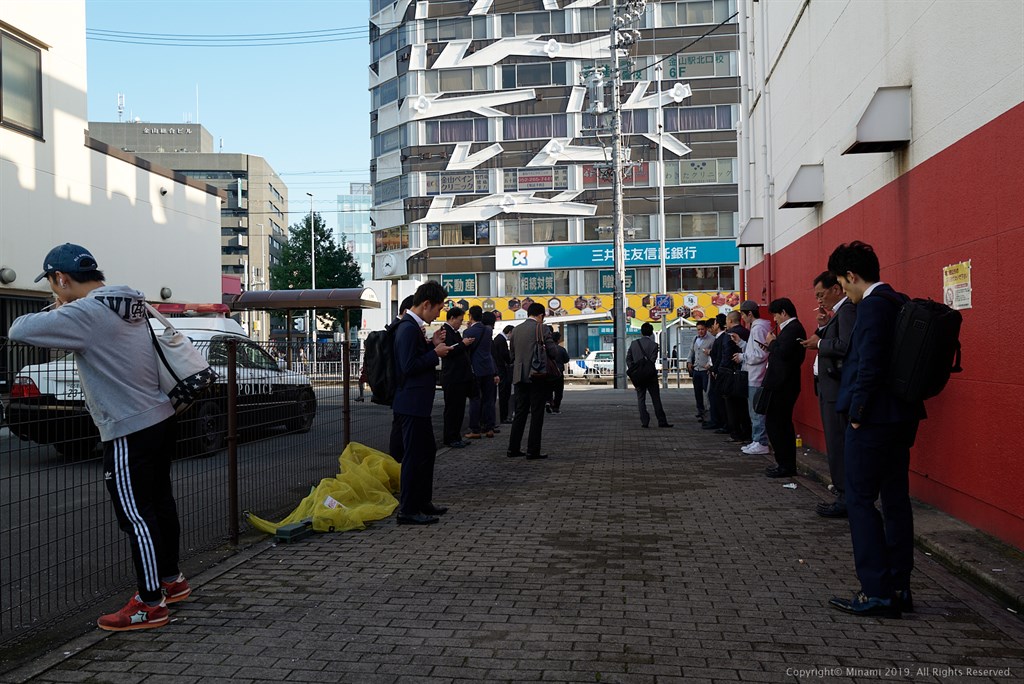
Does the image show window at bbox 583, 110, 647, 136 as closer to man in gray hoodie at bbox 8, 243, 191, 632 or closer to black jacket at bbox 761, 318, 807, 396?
black jacket at bbox 761, 318, 807, 396

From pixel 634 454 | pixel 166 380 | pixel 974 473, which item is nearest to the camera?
pixel 166 380

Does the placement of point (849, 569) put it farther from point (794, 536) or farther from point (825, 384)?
point (825, 384)

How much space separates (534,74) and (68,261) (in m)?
51.1

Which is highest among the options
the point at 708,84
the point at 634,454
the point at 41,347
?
the point at 708,84

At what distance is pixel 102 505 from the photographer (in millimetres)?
5262

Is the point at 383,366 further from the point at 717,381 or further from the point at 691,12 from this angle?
the point at 691,12

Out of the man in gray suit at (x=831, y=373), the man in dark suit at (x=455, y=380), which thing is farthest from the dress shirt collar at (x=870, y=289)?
the man in dark suit at (x=455, y=380)

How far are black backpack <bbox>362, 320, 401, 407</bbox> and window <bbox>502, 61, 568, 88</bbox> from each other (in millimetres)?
47870

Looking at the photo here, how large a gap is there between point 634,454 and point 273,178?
10208 cm

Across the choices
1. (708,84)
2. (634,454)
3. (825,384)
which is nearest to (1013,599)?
(825,384)

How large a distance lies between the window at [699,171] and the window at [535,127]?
6480mm

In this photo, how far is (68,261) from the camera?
4.68 m

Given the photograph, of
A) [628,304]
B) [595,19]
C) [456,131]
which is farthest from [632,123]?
[628,304]

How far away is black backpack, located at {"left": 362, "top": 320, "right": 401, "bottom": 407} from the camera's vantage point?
7.55 metres
